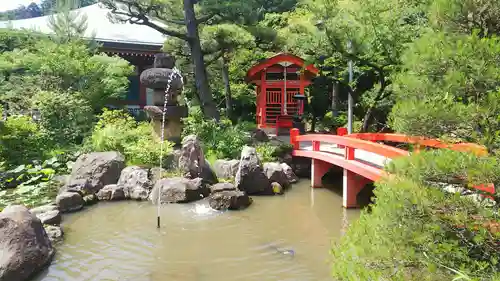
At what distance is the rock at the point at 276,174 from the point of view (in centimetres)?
1120

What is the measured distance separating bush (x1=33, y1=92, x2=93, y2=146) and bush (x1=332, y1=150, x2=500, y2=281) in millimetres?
12445

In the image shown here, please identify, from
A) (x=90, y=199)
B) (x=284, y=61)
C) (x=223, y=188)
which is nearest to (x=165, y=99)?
(x=90, y=199)

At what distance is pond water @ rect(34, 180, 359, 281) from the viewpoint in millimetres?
5914

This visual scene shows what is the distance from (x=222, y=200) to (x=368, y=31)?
5.85 metres

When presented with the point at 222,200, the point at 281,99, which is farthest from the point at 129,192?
the point at 281,99

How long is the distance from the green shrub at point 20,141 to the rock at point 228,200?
20.1 ft

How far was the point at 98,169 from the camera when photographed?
10594 mm

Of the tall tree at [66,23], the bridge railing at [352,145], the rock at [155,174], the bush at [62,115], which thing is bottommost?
the rock at [155,174]

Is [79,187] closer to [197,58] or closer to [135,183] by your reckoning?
[135,183]

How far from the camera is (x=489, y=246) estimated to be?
246 cm

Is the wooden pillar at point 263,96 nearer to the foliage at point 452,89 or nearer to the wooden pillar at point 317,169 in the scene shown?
the wooden pillar at point 317,169

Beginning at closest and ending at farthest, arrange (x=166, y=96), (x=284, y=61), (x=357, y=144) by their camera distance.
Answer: (x=357, y=144) → (x=166, y=96) → (x=284, y=61)

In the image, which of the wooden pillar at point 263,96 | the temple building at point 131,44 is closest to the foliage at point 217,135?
the wooden pillar at point 263,96

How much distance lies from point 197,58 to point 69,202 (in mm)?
6976
